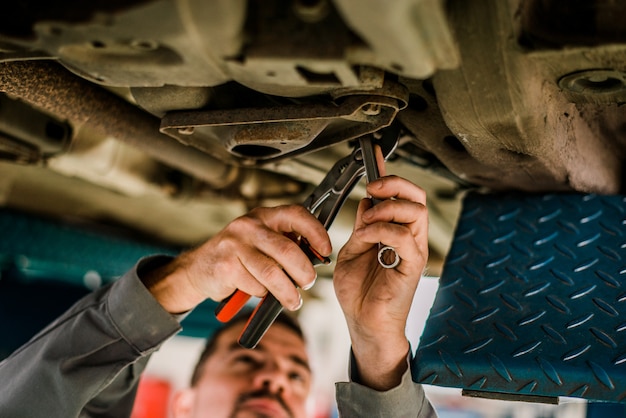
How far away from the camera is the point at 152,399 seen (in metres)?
4.06

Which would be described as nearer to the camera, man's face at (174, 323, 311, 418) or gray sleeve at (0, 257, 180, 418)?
gray sleeve at (0, 257, 180, 418)

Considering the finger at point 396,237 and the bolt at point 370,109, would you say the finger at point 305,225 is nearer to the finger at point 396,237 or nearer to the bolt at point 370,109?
the finger at point 396,237

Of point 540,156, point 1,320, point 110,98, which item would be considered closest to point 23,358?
point 110,98

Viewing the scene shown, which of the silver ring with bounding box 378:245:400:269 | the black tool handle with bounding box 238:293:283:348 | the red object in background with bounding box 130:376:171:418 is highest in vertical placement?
the silver ring with bounding box 378:245:400:269

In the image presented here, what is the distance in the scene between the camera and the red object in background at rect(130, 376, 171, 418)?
3973 millimetres

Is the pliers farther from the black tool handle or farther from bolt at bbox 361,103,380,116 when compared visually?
bolt at bbox 361,103,380,116

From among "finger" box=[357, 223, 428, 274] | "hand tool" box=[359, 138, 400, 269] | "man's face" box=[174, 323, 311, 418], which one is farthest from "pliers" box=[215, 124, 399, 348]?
"man's face" box=[174, 323, 311, 418]

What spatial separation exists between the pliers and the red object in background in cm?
322

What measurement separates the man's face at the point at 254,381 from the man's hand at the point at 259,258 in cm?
83

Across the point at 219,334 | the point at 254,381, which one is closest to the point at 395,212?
the point at 254,381

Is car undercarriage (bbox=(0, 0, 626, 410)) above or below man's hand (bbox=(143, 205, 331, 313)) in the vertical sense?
above

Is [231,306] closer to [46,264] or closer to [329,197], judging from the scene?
[329,197]

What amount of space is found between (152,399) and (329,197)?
11.3 ft

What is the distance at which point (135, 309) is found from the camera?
1244mm
